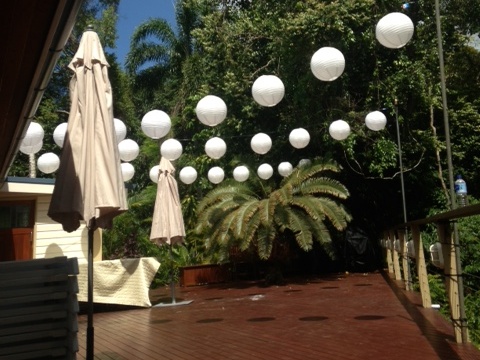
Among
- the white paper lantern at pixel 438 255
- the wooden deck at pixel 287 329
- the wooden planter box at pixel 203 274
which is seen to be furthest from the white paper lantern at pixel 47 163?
the white paper lantern at pixel 438 255

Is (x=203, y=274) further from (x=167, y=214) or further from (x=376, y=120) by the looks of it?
(x=376, y=120)

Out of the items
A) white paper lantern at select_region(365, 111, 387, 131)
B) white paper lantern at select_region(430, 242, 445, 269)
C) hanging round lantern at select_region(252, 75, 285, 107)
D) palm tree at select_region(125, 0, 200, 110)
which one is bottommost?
white paper lantern at select_region(430, 242, 445, 269)

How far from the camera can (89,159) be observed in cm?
548

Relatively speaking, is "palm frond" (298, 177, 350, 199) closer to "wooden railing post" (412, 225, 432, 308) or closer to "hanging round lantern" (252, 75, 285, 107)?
"hanging round lantern" (252, 75, 285, 107)

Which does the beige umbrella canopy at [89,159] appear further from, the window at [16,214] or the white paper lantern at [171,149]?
the window at [16,214]

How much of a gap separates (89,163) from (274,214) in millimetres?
8920

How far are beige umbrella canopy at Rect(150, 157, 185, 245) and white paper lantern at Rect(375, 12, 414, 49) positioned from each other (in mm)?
5141

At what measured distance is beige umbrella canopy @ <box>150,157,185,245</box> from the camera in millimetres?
10734

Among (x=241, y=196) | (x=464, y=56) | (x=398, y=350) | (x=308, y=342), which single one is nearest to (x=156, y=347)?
(x=308, y=342)

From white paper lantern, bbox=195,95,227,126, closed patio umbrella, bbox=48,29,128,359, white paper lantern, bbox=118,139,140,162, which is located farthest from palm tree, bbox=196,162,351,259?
closed patio umbrella, bbox=48,29,128,359

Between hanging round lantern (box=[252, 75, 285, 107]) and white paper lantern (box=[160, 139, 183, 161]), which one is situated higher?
hanging round lantern (box=[252, 75, 285, 107])

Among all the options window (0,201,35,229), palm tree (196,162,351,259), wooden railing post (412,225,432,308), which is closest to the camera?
wooden railing post (412,225,432,308)

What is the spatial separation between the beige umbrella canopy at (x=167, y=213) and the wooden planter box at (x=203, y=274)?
15.0ft

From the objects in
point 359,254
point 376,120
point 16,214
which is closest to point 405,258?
point 376,120
